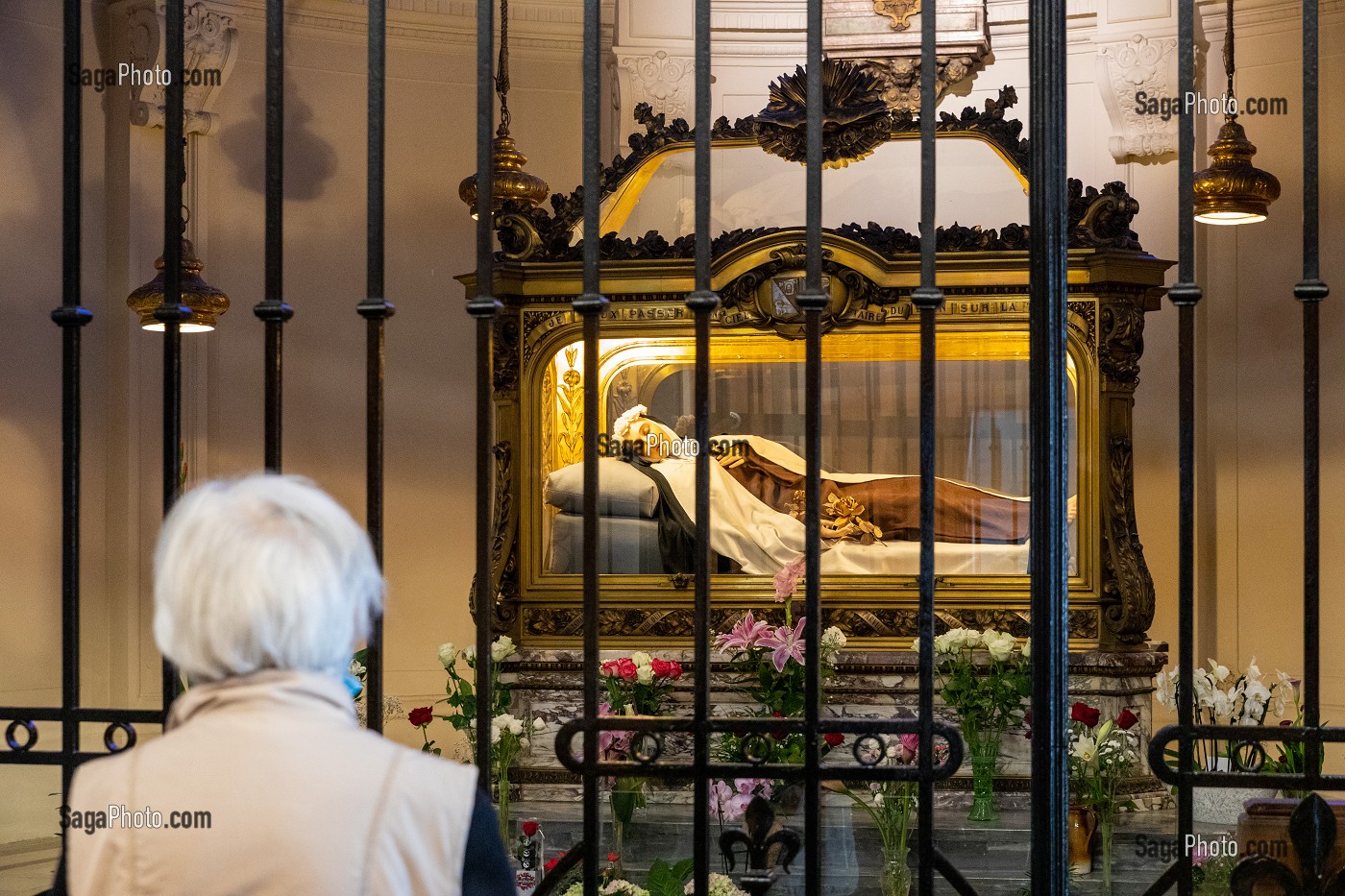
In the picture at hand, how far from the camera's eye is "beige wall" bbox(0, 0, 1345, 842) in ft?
20.8

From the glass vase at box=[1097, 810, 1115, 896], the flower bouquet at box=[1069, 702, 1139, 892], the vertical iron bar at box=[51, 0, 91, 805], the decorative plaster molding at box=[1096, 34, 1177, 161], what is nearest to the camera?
the vertical iron bar at box=[51, 0, 91, 805]

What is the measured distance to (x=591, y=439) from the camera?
179 cm

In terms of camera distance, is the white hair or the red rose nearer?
the white hair

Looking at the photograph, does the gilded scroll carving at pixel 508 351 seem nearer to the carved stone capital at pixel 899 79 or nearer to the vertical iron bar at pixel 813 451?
the carved stone capital at pixel 899 79

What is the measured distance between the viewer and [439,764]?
1.26 meters

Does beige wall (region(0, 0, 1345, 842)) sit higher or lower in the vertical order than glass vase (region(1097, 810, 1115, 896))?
higher

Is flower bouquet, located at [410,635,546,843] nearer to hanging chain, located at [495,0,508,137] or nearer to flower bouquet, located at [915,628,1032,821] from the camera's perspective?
flower bouquet, located at [915,628,1032,821]

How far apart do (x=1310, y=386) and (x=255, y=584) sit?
1264 millimetres

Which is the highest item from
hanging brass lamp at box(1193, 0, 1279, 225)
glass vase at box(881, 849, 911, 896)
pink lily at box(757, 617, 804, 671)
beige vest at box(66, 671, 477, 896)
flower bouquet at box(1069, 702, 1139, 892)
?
hanging brass lamp at box(1193, 0, 1279, 225)

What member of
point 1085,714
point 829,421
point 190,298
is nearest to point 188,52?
point 190,298

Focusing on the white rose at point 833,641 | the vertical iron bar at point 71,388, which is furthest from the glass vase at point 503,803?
the vertical iron bar at point 71,388

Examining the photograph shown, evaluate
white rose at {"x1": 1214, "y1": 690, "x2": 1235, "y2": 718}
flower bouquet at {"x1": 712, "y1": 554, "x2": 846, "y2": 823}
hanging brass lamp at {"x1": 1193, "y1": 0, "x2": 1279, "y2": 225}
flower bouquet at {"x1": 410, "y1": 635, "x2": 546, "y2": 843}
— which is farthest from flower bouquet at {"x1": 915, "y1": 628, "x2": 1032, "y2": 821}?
hanging brass lamp at {"x1": 1193, "y1": 0, "x2": 1279, "y2": 225}

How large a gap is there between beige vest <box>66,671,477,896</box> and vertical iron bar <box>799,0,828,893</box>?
563 mm

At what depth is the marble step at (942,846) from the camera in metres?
3.15
